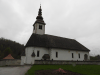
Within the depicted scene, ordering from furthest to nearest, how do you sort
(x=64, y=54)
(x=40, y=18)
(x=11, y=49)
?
1. (x=11, y=49)
2. (x=40, y=18)
3. (x=64, y=54)

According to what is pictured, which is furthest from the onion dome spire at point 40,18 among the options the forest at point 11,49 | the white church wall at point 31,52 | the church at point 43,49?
the forest at point 11,49

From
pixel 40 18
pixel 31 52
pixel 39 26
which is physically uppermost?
pixel 40 18

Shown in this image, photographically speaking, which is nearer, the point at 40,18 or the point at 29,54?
the point at 29,54

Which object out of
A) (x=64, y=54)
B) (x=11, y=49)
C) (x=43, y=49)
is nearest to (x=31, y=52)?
(x=43, y=49)

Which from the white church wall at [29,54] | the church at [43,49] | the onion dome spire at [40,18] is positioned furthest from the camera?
the onion dome spire at [40,18]

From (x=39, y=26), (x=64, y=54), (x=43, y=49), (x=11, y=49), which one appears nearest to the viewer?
(x=43, y=49)

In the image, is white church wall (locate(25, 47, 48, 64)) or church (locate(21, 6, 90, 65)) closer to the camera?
white church wall (locate(25, 47, 48, 64))

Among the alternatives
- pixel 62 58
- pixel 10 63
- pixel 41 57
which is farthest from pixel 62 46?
pixel 10 63

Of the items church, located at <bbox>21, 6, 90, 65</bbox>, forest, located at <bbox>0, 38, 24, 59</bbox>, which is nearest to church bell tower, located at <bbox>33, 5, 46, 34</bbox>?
church, located at <bbox>21, 6, 90, 65</bbox>

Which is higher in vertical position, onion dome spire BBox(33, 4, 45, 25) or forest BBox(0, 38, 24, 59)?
onion dome spire BBox(33, 4, 45, 25)

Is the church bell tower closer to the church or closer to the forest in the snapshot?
the church

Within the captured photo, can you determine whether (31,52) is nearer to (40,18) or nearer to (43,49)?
(43,49)

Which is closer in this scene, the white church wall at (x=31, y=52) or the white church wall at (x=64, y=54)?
the white church wall at (x=31, y=52)

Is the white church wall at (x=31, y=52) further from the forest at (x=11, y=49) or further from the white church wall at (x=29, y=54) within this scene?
the forest at (x=11, y=49)
